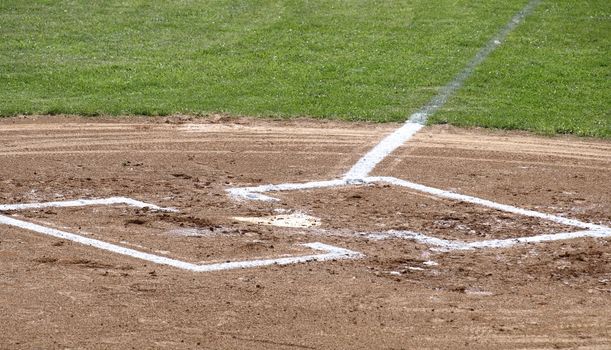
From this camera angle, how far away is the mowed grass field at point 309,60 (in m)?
14.6

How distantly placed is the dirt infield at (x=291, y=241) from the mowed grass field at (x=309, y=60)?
0.90 meters

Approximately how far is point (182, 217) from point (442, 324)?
10.5ft

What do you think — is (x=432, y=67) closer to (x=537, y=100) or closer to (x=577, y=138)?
(x=537, y=100)

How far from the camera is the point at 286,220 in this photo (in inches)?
394

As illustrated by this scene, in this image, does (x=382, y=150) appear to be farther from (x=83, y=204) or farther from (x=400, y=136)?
(x=83, y=204)

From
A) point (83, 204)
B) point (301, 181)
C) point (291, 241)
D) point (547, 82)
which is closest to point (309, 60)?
point (547, 82)

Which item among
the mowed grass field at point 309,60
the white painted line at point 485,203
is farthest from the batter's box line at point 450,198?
the mowed grass field at point 309,60

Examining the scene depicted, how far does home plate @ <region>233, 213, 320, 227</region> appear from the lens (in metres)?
9.90

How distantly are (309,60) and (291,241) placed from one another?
8.12 meters

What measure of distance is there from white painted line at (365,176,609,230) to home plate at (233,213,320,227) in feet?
4.70

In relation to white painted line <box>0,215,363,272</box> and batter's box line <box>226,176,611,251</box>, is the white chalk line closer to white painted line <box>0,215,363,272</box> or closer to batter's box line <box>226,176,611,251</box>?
batter's box line <box>226,176,611,251</box>

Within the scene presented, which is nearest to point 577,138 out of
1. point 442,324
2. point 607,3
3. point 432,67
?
point 432,67

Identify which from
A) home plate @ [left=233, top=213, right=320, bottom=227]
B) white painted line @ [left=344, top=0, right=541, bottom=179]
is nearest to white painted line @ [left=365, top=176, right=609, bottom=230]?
white painted line @ [left=344, top=0, right=541, bottom=179]

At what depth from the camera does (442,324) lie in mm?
7520
